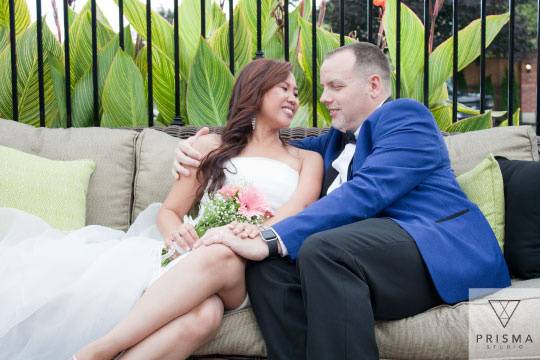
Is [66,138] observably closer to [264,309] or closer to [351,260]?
[264,309]

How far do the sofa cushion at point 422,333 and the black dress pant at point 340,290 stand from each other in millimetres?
38

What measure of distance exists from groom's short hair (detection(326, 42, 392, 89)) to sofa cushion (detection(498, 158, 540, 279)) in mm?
550

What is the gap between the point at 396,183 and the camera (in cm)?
211

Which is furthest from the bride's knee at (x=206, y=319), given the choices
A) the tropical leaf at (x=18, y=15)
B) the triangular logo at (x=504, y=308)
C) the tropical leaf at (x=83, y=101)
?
the tropical leaf at (x=18, y=15)

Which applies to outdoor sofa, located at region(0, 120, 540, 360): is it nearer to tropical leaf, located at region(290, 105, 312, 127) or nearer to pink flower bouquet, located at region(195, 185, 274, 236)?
tropical leaf, located at region(290, 105, 312, 127)

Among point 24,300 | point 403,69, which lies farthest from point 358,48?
point 24,300

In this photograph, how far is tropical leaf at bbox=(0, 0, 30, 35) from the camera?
3.32 metres

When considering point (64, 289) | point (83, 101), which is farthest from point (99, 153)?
point (64, 289)

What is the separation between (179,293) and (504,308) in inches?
34.3

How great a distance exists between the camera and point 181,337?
1877mm

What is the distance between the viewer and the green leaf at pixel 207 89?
3061 millimetres

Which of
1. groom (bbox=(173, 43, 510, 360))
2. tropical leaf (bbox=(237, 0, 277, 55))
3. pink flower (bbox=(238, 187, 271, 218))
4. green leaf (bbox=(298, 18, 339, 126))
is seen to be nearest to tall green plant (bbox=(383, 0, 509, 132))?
green leaf (bbox=(298, 18, 339, 126))

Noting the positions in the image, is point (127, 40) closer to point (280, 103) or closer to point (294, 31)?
point (294, 31)

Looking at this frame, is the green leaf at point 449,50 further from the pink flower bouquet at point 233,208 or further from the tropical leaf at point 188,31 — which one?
the pink flower bouquet at point 233,208
